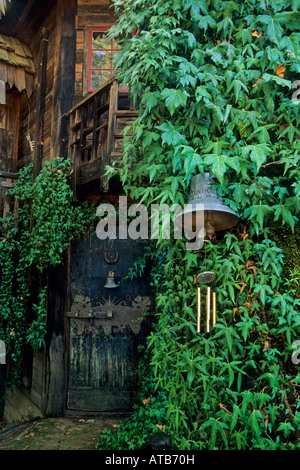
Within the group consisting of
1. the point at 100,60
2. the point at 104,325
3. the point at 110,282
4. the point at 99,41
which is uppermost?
the point at 99,41

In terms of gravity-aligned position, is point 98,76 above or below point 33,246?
above

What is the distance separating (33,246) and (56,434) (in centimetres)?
290

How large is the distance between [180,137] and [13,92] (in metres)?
7.40

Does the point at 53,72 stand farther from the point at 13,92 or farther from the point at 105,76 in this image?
the point at 13,92

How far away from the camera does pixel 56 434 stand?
5598 millimetres

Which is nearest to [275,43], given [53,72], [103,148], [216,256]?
[216,256]

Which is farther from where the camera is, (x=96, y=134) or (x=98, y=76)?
(x=98, y=76)

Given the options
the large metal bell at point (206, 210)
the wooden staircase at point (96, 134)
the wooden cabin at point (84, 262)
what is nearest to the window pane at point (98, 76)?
the wooden cabin at point (84, 262)

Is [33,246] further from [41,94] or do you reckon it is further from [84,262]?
[41,94]

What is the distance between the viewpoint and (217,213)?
323 cm

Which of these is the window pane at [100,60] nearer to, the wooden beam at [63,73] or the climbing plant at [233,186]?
the wooden beam at [63,73]

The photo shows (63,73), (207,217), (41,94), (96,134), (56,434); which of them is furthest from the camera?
(41,94)

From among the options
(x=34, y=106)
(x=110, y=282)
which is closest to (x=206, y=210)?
(x=110, y=282)

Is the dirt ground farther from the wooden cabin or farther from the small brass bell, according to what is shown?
the small brass bell
